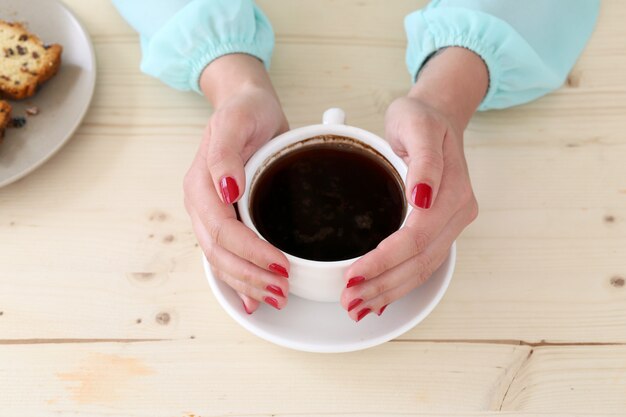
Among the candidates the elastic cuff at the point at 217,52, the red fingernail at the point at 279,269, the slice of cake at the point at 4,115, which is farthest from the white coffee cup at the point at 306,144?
the slice of cake at the point at 4,115

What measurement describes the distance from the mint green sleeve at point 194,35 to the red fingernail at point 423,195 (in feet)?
1.06

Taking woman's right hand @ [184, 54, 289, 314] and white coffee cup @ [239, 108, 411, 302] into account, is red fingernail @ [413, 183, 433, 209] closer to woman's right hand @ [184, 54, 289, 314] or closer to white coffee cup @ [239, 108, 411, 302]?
white coffee cup @ [239, 108, 411, 302]

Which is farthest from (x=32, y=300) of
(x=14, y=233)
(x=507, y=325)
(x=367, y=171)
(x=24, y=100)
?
(x=507, y=325)

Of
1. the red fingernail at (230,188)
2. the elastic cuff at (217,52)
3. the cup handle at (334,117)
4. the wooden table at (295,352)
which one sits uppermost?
the cup handle at (334,117)

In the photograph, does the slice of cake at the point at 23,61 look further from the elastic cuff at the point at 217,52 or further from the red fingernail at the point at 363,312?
the red fingernail at the point at 363,312

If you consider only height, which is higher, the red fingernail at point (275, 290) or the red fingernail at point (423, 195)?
the red fingernail at point (423, 195)

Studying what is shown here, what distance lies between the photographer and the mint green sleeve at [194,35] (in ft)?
2.52

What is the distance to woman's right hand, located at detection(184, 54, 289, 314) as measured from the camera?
1.85ft

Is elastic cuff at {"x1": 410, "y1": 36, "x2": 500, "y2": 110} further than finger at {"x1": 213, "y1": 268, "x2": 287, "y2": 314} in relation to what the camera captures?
Yes

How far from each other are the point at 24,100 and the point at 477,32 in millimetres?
554

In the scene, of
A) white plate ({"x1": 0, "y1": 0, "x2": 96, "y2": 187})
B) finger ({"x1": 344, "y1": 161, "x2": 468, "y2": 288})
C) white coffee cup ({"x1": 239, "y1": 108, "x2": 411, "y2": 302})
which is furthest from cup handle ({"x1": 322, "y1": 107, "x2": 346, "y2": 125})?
white plate ({"x1": 0, "y1": 0, "x2": 96, "y2": 187})

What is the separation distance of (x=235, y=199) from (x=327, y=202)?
88mm

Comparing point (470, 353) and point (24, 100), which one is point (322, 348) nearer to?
point (470, 353)

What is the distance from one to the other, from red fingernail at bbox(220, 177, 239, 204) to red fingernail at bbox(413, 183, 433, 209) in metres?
0.16
